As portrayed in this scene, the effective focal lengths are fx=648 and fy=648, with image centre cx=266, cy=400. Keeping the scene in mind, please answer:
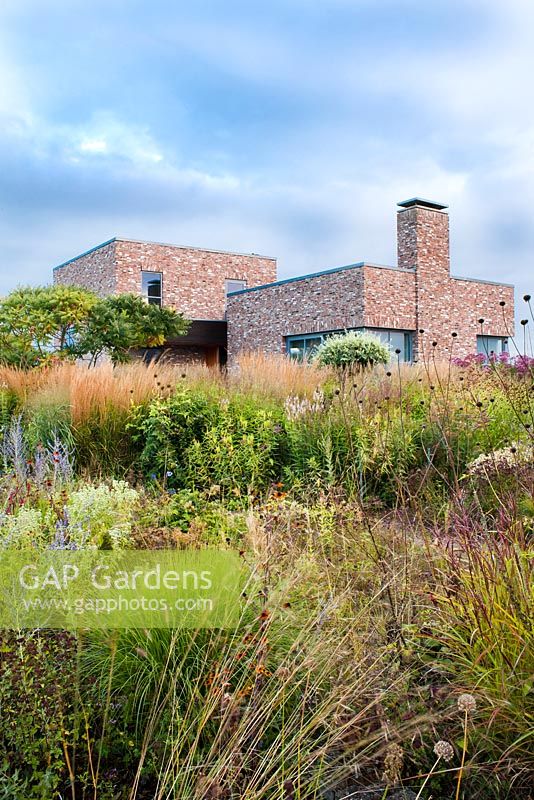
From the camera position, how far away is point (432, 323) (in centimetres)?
1891

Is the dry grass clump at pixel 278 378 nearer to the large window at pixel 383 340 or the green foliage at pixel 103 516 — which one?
the green foliage at pixel 103 516

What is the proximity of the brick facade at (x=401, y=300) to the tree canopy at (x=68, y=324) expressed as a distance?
13.1 feet

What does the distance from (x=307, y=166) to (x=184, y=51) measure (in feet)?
7.10

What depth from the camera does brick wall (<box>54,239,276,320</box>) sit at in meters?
21.9

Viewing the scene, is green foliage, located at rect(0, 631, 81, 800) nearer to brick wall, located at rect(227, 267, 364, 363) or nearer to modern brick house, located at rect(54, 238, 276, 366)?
brick wall, located at rect(227, 267, 364, 363)

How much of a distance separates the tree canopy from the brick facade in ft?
13.1

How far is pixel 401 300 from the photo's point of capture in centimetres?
1811

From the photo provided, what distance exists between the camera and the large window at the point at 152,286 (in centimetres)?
2231

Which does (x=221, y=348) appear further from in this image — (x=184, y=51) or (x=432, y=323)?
→ (x=184, y=51)

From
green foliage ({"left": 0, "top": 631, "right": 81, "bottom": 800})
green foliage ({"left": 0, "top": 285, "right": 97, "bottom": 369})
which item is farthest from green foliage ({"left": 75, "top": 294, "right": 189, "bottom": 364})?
green foliage ({"left": 0, "top": 631, "right": 81, "bottom": 800})

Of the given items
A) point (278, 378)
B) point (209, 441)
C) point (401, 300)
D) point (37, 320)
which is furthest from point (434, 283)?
point (209, 441)

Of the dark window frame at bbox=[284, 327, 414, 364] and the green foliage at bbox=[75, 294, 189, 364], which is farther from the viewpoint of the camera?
the dark window frame at bbox=[284, 327, 414, 364]

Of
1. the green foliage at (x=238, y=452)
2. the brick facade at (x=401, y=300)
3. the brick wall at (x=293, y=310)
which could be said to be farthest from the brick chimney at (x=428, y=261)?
the green foliage at (x=238, y=452)

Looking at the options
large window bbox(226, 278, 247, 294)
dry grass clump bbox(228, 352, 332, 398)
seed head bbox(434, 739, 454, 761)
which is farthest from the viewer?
large window bbox(226, 278, 247, 294)
